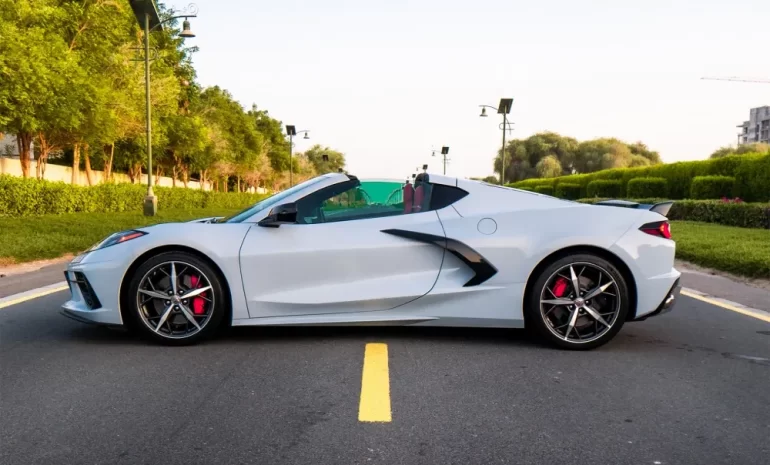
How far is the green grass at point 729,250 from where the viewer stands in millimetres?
9750

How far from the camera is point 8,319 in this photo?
6.00 metres

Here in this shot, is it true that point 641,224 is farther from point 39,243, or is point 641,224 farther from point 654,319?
point 39,243

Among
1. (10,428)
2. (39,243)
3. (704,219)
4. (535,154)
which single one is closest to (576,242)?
(10,428)

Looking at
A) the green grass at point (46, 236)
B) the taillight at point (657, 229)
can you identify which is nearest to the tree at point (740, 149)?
the green grass at point (46, 236)

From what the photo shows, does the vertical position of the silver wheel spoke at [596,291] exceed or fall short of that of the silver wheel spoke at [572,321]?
it exceeds it

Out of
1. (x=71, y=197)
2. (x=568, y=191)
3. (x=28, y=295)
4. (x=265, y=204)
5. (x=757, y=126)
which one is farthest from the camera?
(x=757, y=126)

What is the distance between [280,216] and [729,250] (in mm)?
9066

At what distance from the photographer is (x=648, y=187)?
32438mm

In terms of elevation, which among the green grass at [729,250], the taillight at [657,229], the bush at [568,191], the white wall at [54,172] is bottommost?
the green grass at [729,250]

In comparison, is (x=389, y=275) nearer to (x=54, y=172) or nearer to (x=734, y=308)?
(x=734, y=308)

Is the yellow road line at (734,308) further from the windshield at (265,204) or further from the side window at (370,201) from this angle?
the windshield at (265,204)

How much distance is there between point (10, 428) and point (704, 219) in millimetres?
21031

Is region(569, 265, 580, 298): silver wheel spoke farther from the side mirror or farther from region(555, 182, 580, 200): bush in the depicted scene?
region(555, 182, 580, 200): bush

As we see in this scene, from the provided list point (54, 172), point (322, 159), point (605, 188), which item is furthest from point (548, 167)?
point (54, 172)
